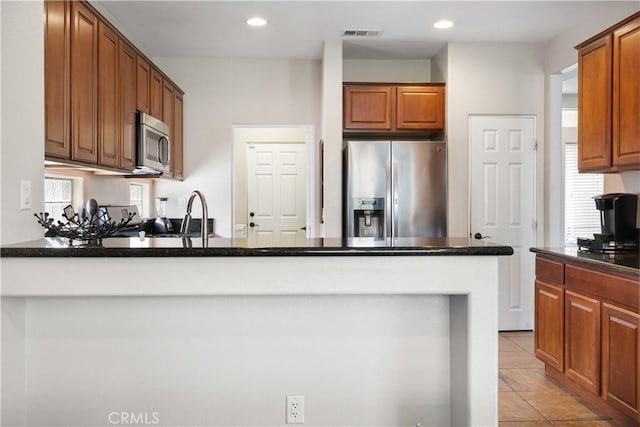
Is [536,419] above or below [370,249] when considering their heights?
below

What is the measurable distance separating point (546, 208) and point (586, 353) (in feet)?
6.72

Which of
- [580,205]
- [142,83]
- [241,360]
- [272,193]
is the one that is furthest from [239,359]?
[580,205]

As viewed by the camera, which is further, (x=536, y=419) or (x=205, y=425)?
(x=536, y=419)

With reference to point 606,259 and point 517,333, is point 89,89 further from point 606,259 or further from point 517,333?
point 517,333

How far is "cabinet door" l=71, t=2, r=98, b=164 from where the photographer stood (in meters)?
2.63

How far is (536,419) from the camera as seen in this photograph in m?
2.81

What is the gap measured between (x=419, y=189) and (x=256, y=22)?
2.00 m

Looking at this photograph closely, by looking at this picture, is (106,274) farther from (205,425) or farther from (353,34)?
(353,34)

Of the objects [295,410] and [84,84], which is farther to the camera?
[84,84]

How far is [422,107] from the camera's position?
15.4ft

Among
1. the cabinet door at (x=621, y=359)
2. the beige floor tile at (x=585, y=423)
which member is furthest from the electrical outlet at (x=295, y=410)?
the cabinet door at (x=621, y=359)

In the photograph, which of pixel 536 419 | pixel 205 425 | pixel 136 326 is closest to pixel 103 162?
pixel 136 326

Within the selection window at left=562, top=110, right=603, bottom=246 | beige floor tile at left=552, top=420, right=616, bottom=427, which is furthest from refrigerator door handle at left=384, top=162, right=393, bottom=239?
window at left=562, top=110, right=603, bottom=246

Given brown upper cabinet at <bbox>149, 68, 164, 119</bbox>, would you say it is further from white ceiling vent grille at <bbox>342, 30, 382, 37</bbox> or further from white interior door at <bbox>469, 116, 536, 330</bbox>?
white interior door at <bbox>469, 116, 536, 330</bbox>
